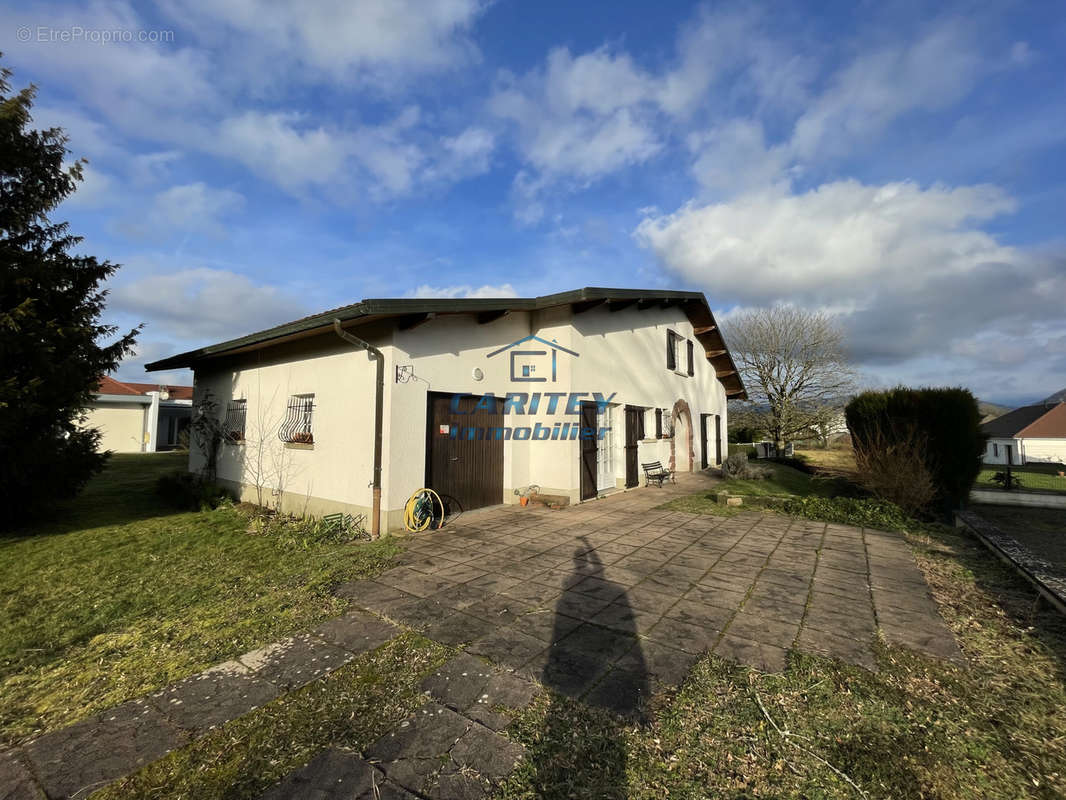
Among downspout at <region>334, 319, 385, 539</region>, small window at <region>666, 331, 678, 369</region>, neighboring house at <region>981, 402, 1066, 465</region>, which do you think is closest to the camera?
downspout at <region>334, 319, 385, 539</region>

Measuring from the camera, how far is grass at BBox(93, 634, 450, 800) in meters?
1.93

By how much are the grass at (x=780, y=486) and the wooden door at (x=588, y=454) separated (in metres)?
3.35

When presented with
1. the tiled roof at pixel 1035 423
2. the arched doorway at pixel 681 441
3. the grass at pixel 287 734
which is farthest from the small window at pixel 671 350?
the tiled roof at pixel 1035 423

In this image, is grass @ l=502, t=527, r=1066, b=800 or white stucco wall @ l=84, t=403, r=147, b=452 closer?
grass @ l=502, t=527, r=1066, b=800

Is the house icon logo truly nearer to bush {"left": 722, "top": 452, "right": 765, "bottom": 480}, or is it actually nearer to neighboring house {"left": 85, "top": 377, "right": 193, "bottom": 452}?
bush {"left": 722, "top": 452, "right": 765, "bottom": 480}

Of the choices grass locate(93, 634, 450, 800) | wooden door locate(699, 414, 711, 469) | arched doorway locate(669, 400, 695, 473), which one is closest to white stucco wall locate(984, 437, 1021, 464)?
wooden door locate(699, 414, 711, 469)

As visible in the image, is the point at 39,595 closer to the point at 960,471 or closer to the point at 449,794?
the point at 449,794

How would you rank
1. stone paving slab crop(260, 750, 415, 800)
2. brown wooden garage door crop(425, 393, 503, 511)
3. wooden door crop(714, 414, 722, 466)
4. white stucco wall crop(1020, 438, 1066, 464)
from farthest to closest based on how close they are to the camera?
1. white stucco wall crop(1020, 438, 1066, 464)
2. wooden door crop(714, 414, 722, 466)
3. brown wooden garage door crop(425, 393, 503, 511)
4. stone paving slab crop(260, 750, 415, 800)

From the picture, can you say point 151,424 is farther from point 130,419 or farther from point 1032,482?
point 1032,482

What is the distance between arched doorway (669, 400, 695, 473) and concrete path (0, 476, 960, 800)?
7.17 m

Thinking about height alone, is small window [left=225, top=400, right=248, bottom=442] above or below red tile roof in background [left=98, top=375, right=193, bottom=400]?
below

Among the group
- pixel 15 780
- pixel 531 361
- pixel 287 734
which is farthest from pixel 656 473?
pixel 15 780

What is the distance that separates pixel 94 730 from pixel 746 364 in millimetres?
27605

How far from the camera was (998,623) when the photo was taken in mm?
3447
